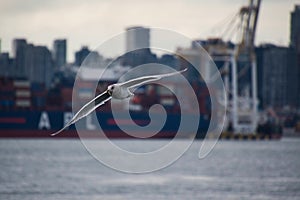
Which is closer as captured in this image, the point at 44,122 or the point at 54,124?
the point at 44,122

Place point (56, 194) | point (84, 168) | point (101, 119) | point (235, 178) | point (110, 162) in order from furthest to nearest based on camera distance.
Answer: point (101, 119), point (110, 162), point (84, 168), point (235, 178), point (56, 194)

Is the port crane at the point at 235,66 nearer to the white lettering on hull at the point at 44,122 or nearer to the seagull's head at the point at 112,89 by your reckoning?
the white lettering on hull at the point at 44,122

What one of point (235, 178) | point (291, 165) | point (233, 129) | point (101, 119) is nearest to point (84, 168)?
point (235, 178)

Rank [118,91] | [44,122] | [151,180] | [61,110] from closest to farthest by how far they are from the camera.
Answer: [118,91] → [151,180] → [44,122] → [61,110]

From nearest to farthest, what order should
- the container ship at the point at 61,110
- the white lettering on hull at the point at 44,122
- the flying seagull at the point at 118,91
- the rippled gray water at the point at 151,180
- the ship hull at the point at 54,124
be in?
the flying seagull at the point at 118,91 → the rippled gray water at the point at 151,180 → the ship hull at the point at 54,124 → the container ship at the point at 61,110 → the white lettering on hull at the point at 44,122

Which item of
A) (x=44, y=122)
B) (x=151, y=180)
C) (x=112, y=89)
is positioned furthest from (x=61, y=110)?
(x=112, y=89)

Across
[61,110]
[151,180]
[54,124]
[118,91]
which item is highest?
[118,91]

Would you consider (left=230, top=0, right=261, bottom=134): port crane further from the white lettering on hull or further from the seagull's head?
the seagull's head

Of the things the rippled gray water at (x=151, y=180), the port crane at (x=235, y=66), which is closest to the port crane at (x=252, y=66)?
the port crane at (x=235, y=66)

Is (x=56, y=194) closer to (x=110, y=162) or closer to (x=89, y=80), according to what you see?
(x=110, y=162)

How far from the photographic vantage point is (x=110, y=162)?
78.9 m

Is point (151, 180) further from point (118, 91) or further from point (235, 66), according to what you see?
point (235, 66)

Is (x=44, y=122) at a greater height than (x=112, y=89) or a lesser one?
lesser

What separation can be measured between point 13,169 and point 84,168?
15.0 feet
